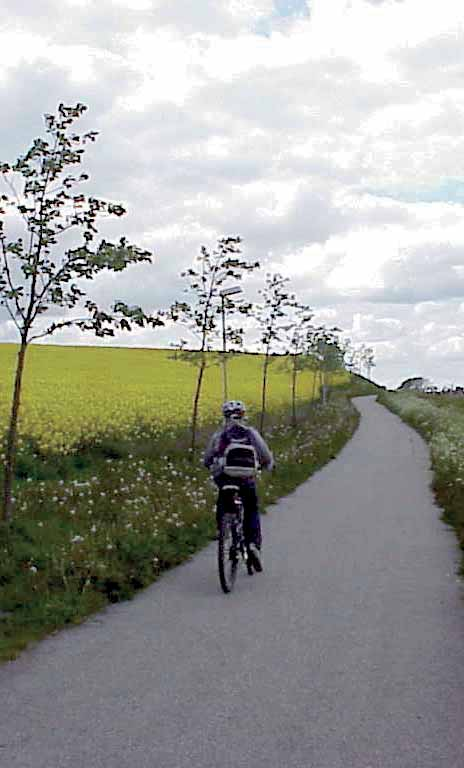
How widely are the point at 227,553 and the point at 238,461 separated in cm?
100

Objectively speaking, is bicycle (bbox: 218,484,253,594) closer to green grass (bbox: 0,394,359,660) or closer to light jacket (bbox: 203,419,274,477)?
light jacket (bbox: 203,419,274,477)

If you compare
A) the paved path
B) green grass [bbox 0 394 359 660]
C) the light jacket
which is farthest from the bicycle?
green grass [bbox 0 394 359 660]

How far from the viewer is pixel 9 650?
24.3 ft

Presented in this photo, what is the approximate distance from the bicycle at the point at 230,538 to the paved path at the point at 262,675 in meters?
0.20

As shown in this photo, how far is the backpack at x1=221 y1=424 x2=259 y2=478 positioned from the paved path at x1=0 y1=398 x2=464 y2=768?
1131mm

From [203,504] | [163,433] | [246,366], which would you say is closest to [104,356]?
[246,366]

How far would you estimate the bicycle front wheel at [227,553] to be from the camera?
31.8 ft

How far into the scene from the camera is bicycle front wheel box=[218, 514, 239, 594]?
31.8 ft

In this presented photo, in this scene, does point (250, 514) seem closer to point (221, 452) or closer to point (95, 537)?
point (221, 452)

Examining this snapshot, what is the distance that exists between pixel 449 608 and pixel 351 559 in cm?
263

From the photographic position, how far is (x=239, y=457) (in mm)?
10484

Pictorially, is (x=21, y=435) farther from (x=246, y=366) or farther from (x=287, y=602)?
(x=246, y=366)

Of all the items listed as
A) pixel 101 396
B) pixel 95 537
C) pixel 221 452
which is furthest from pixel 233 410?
pixel 101 396

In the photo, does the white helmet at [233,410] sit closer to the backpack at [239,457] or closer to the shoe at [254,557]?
the backpack at [239,457]
